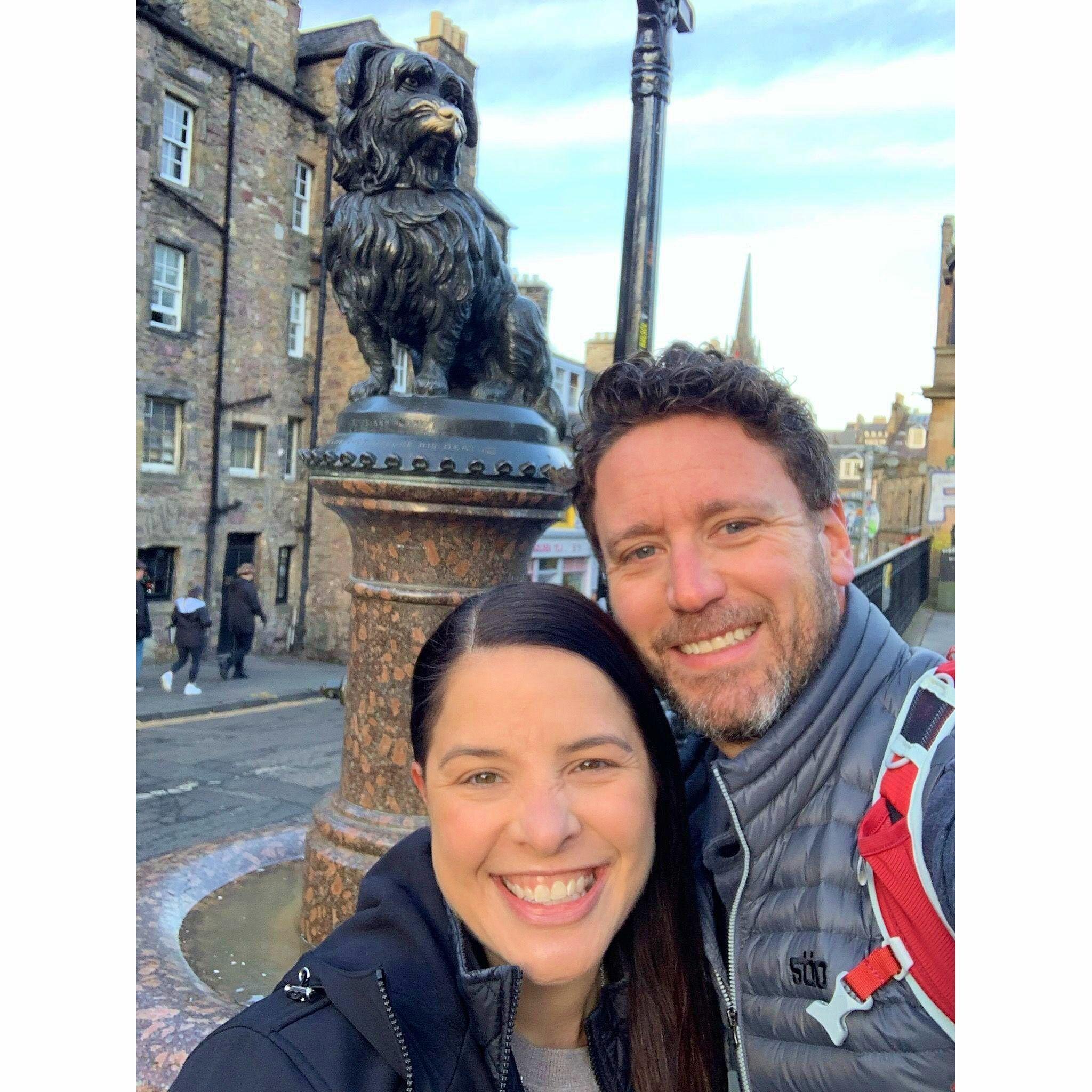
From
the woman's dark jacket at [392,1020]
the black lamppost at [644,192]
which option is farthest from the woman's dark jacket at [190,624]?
the woman's dark jacket at [392,1020]

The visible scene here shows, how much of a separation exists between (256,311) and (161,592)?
501 centimetres

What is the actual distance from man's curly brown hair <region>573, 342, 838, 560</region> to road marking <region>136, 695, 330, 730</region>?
886 cm

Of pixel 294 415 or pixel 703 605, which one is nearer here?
pixel 703 605

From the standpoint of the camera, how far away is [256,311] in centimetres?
1616

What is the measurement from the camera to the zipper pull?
141cm

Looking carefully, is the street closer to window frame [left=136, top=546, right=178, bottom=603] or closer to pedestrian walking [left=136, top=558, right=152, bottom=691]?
pedestrian walking [left=136, top=558, right=152, bottom=691]

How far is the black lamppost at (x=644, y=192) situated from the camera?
9.30 ft

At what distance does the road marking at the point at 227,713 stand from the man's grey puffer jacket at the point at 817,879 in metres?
9.04

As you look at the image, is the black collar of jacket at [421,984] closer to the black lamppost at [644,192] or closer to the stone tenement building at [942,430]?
the black lamppost at [644,192]

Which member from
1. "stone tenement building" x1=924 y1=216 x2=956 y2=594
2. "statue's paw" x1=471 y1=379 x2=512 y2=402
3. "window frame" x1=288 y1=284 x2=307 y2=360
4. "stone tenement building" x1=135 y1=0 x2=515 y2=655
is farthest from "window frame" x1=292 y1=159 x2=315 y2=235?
"statue's paw" x1=471 y1=379 x2=512 y2=402
